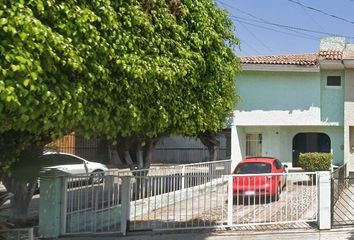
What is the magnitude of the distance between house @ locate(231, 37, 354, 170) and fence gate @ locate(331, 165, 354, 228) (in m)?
8.40

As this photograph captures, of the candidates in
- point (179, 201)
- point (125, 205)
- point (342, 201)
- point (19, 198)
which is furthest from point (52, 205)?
point (342, 201)

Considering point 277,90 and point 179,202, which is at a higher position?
point 277,90

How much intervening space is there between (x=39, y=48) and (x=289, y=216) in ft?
27.4

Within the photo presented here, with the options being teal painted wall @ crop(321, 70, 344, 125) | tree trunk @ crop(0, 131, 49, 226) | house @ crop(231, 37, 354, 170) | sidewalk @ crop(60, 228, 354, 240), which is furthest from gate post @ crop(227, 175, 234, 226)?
teal painted wall @ crop(321, 70, 344, 125)

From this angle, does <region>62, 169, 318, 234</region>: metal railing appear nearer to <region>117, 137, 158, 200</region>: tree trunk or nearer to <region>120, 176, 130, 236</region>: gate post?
<region>120, 176, 130, 236</region>: gate post

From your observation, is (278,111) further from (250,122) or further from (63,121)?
(63,121)

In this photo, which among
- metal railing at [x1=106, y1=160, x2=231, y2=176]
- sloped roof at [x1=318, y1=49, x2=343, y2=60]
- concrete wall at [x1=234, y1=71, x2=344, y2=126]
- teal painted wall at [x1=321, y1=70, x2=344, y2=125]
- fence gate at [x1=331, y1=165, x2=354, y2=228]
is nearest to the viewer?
fence gate at [x1=331, y1=165, x2=354, y2=228]

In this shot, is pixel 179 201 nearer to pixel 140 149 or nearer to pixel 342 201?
pixel 140 149

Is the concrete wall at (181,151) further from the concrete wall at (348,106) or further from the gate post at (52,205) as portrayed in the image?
the gate post at (52,205)

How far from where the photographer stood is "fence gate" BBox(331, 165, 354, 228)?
11.1m

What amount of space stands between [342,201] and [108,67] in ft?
32.8

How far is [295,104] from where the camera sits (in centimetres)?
2300

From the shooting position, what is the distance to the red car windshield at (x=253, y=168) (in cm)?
1720

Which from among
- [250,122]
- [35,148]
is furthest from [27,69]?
[250,122]
